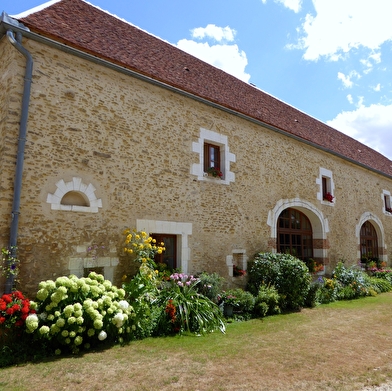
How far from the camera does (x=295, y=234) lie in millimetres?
10836

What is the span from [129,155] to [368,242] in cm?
1194

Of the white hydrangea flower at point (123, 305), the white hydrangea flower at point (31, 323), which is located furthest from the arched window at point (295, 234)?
the white hydrangea flower at point (31, 323)

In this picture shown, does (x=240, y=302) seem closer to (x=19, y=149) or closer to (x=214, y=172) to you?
(x=214, y=172)

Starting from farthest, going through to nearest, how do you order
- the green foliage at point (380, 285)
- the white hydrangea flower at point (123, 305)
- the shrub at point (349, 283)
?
the green foliage at point (380, 285), the shrub at point (349, 283), the white hydrangea flower at point (123, 305)

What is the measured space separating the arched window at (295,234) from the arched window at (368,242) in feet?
13.4

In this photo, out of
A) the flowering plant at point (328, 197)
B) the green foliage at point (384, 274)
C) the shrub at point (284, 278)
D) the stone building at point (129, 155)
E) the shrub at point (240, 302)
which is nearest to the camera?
the stone building at point (129, 155)

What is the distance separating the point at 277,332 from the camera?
5.82 meters

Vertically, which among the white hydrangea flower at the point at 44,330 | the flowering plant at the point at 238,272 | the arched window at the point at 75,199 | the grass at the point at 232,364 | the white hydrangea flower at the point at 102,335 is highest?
the arched window at the point at 75,199

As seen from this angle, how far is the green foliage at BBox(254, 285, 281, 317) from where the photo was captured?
7.12m

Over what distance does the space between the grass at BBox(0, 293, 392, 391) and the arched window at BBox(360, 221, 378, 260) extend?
888 cm

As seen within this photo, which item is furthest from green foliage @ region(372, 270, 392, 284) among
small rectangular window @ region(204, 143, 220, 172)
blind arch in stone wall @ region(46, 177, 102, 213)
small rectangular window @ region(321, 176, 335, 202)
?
blind arch in stone wall @ region(46, 177, 102, 213)

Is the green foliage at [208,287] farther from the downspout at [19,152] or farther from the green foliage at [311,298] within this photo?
the downspout at [19,152]

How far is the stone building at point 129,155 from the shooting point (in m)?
5.48

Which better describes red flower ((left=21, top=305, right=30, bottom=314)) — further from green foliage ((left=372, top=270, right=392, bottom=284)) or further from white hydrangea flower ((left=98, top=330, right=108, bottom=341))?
green foliage ((left=372, top=270, right=392, bottom=284))
